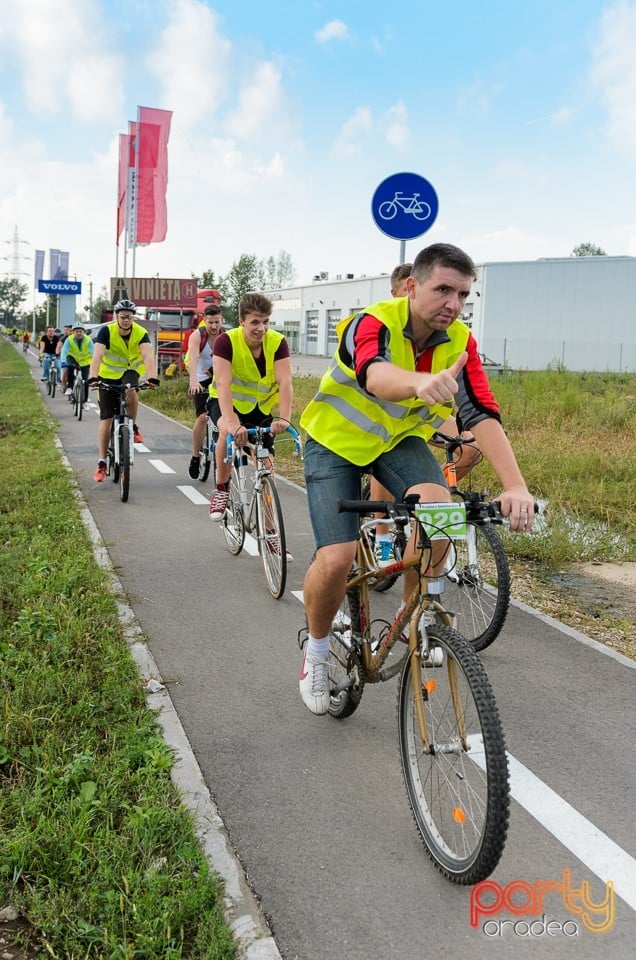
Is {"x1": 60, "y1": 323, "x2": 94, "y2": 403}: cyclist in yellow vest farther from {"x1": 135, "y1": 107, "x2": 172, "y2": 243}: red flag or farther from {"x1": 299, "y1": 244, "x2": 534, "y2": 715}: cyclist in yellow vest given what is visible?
{"x1": 299, "y1": 244, "x2": 534, "y2": 715}: cyclist in yellow vest

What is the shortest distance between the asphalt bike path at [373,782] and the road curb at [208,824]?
5 cm

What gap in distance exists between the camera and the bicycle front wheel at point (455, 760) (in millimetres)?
2438

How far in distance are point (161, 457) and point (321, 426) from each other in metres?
9.23

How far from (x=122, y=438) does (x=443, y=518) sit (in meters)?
6.76

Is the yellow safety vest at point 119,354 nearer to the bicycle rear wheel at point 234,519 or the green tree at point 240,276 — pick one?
the bicycle rear wheel at point 234,519

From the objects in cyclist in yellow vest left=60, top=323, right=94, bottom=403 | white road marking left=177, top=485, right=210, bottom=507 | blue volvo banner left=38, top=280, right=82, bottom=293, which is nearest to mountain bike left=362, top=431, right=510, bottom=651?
white road marking left=177, top=485, right=210, bottom=507

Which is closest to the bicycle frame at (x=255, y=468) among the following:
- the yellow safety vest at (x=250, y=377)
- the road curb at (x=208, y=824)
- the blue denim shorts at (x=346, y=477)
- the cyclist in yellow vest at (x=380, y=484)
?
the yellow safety vest at (x=250, y=377)

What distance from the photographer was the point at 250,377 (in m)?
6.53

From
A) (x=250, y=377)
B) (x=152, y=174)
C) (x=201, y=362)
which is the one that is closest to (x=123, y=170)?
(x=152, y=174)

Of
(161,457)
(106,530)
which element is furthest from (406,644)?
(161,457)

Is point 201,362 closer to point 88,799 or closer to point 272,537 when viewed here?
point 272,537

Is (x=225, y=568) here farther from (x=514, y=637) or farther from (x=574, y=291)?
(x=574, y=291)

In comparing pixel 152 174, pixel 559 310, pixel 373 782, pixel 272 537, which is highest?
pixel 152 174

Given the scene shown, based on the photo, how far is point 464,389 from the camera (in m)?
3.21
